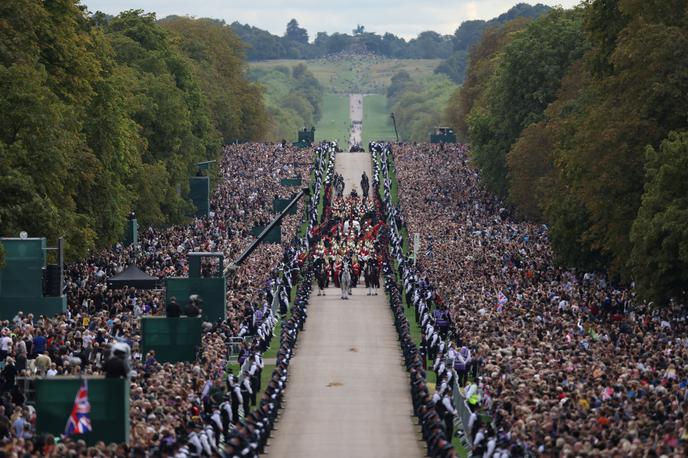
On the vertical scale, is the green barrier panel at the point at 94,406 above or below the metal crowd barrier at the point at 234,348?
above

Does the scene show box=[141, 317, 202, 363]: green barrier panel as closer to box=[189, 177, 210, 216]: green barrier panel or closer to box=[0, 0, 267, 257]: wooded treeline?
box=[0, 0, 267, 257]: wooded treeline

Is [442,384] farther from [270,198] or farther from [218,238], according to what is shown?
[270,198]

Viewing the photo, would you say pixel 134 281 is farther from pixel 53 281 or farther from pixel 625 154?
pixel 625 154

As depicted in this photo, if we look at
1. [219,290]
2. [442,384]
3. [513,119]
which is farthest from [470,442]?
[513,119]

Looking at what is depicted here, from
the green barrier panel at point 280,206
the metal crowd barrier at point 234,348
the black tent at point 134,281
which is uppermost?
the green barrier panel at point 280,206

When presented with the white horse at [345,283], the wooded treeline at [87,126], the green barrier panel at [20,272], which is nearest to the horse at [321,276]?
the white horse at [345,283]

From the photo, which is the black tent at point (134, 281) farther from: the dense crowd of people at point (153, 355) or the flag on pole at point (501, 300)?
the flag on pole at point (501, 300)
